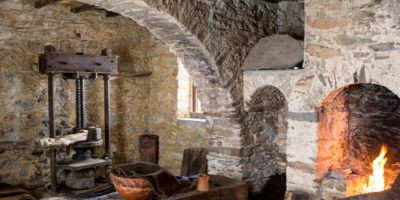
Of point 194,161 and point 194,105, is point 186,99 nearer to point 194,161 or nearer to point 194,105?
point 194,105

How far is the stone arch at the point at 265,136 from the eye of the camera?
15.8ft

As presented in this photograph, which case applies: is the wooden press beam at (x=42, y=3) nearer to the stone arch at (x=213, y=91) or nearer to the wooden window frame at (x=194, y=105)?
the stone arch at (x=213, y=91)

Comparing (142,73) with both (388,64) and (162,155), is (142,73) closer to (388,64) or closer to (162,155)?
(162,155)

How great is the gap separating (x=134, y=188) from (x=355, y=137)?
7.34 feet

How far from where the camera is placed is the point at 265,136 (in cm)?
506

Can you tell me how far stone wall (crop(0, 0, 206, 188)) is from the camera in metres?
5.50

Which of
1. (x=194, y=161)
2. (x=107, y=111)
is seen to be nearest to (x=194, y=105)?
(x=194, y=161)

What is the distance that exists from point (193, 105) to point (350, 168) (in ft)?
9.79

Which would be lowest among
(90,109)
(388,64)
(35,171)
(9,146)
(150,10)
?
(35,171)

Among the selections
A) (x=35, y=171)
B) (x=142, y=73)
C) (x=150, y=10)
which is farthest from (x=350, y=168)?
(x=35, y=171)

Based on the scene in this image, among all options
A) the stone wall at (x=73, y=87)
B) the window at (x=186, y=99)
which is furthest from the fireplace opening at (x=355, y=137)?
the window at (x=186, y=99)

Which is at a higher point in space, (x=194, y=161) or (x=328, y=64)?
(x=328, y=64)

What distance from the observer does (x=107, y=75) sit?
5793 mm

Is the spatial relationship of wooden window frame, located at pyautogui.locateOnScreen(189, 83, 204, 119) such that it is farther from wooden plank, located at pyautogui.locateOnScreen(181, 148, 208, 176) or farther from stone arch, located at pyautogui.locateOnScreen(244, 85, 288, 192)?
stone arch, located at pyautogui.locateOnScreen(244, 85, 288, 192)
